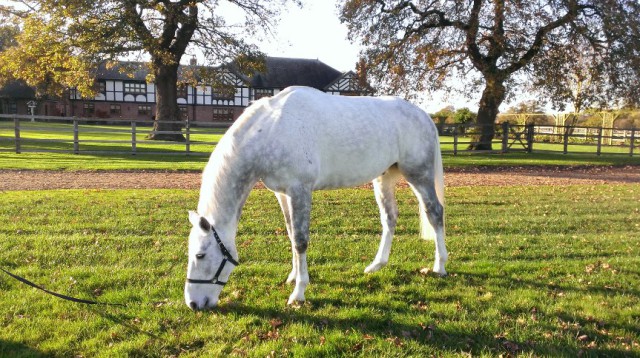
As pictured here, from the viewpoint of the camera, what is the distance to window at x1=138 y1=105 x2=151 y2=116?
5656cm

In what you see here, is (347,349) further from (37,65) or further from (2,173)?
(37,65)

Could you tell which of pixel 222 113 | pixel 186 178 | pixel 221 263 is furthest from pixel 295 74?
pixel 221 263

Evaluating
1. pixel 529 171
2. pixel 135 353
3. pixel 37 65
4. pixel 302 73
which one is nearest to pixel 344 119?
pixel 135 353

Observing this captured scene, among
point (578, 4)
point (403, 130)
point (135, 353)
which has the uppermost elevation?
point (578, 4)

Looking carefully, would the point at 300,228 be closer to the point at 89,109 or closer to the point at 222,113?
the point at 222,113

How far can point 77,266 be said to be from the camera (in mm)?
5191

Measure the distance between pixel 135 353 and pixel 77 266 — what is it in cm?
241

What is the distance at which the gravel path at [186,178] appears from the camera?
1189 cm

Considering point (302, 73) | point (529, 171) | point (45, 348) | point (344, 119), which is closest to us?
point (45, 348)

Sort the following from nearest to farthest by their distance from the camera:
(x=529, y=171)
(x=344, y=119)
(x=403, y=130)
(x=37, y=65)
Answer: (x=344, y=119) < (x=403, y=130) < (x=529, y=171) < (x=37, y=65)

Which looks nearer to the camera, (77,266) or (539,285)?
(539,285)

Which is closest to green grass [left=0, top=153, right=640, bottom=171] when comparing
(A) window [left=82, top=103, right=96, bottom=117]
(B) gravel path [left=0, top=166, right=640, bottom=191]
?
(B) gravel path [left=0, top=166, right=640, bottom=191]

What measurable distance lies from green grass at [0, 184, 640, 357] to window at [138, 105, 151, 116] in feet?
172

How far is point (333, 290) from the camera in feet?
15.1
